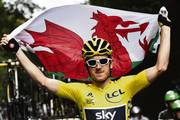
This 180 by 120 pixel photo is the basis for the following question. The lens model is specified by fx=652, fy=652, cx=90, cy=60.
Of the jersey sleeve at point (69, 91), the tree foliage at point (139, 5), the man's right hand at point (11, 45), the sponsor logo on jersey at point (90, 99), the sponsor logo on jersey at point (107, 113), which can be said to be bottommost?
the sponsor logo on jersey at point (107, 113)

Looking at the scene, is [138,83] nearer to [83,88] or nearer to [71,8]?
[83,88]

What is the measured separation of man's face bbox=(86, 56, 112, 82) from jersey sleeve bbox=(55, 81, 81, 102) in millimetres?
223

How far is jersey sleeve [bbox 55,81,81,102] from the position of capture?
584 cm

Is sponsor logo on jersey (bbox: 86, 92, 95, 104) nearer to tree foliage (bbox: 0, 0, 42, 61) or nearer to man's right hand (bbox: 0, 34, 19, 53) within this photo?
man's right hand (bbox: 0, 34, 19, 53)

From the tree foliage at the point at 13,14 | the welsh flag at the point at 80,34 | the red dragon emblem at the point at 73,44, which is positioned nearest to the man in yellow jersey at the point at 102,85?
the red dragon emblem at the point at 73,44

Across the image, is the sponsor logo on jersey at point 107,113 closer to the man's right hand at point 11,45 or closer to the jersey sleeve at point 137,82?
the jersey sleeve at point 137,82

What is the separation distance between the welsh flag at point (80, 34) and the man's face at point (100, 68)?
5.94ft

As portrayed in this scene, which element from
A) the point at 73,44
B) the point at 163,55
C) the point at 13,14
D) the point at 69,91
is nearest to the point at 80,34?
the point at 73,44

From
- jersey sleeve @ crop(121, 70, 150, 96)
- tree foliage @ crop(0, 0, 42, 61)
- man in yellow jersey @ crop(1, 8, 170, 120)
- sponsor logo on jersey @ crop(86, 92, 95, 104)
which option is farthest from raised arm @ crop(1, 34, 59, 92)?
tree foliage @ crop(0, 0, 42, 61)

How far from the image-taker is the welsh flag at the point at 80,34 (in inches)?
307

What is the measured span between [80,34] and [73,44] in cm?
32

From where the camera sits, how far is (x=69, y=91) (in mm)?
5863

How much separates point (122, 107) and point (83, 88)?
392 millimetres

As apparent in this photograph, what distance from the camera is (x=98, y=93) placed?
19.1ft
